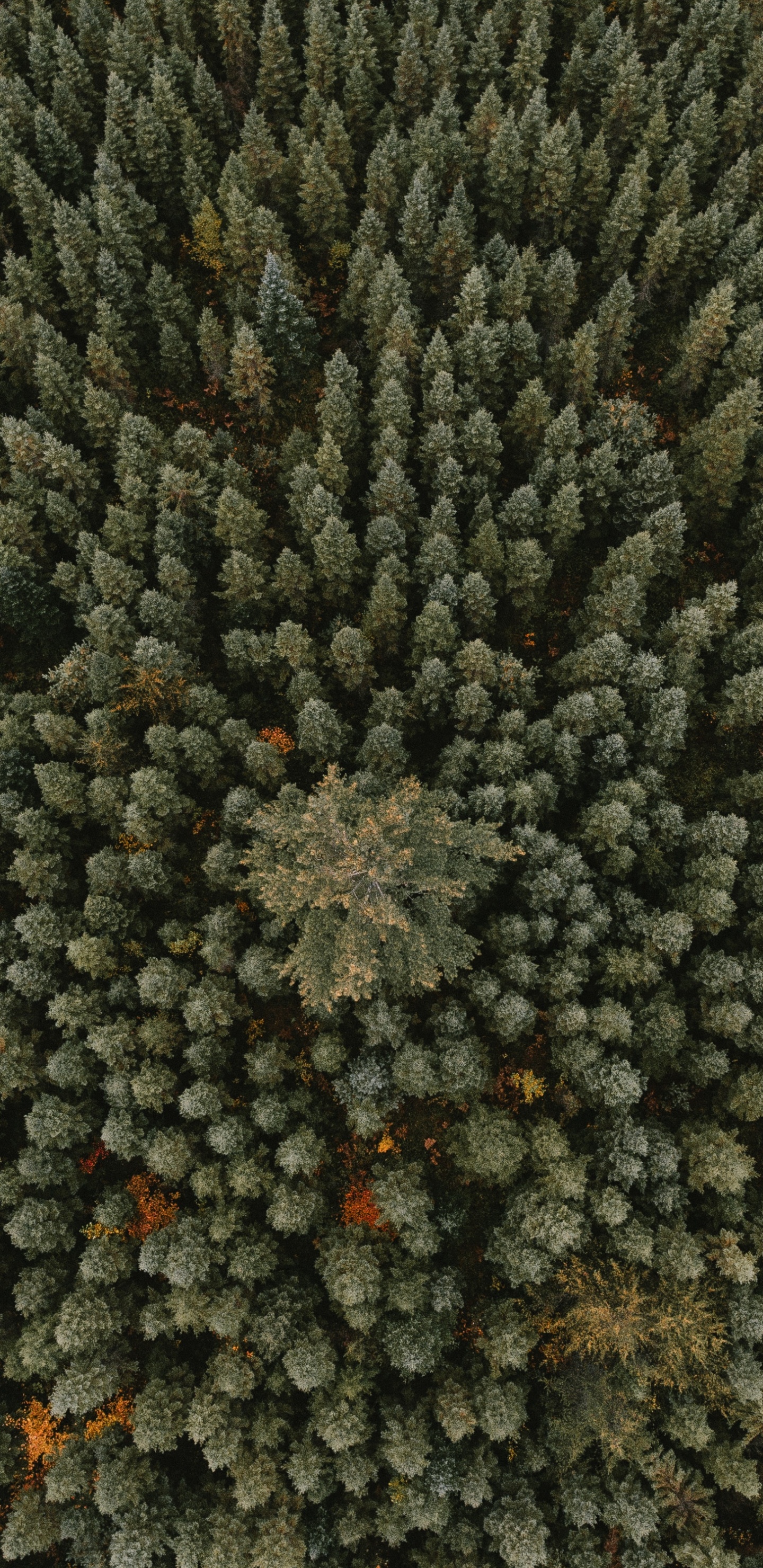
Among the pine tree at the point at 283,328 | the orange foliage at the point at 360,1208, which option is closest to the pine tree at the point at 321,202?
the pine tree at the point at 283,328

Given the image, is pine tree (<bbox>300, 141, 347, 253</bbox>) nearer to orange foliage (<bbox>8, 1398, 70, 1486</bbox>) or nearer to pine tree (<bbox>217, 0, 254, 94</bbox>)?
pine tree (<bbox>217, 0, 254, 94</bbox>)

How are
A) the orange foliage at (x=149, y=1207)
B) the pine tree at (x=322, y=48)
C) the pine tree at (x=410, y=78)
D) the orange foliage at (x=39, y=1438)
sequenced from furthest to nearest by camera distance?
the pine tree at (x=322, y=48) → the pine tree at (x=410, y=78) → the orange foliage at (x=149, y=1207) → the orange foliage at (x=39, y=1438)

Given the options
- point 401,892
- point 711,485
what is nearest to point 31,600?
point 401,892

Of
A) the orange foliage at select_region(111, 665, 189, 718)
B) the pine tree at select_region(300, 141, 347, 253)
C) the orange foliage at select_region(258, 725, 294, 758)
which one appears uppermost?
the pine tree at select_region(300, 141, 347, 253)

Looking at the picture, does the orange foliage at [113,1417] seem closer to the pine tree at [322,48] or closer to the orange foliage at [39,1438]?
the orange foliage at [39,1438]

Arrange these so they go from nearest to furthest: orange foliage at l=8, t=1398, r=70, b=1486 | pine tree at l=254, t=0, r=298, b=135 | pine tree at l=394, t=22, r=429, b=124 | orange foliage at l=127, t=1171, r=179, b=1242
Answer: orange foliage at l=8, t=1398, r=70, b=1486
orange foliage at l=127, t=1171, r=179, b=1242
pine tree at l=394, t=22, r=429, b=124
pine tree at l=254, t=0, r=298, b=135

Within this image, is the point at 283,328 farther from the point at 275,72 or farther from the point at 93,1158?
the point at 93,1158

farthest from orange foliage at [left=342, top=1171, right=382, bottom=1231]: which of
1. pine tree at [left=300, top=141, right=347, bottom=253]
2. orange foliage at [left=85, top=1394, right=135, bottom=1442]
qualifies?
pine tree at [left=300, top=141, right=347, bottom=253]
